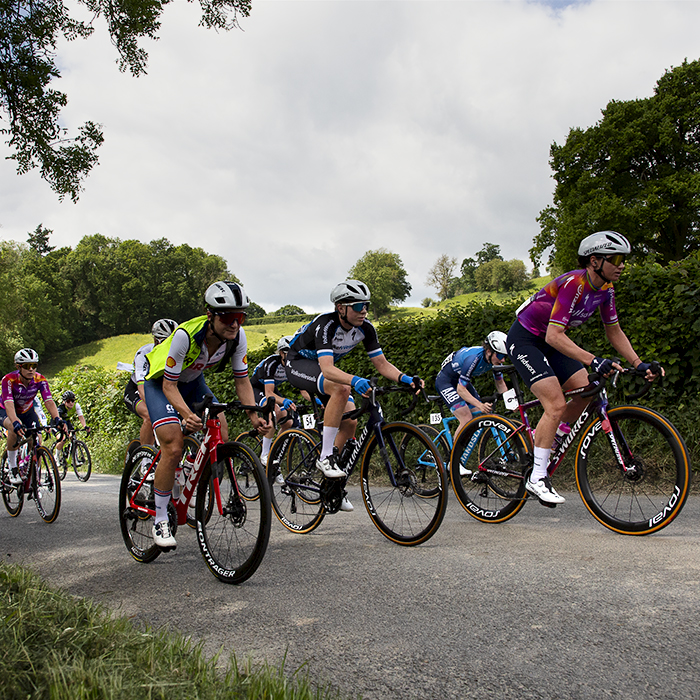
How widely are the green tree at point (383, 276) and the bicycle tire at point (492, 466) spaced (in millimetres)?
86354

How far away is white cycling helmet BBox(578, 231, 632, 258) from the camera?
16.2 feet

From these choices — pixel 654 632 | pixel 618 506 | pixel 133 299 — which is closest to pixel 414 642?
pixel 654 632

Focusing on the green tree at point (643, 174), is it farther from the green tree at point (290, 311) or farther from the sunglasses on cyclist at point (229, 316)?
the green tree at point (290, 311)

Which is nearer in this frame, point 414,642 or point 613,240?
point 414,642

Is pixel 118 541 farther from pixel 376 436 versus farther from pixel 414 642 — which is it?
pixel 414 642

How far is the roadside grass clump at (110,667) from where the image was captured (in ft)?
6.66

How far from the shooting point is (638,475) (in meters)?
4.74

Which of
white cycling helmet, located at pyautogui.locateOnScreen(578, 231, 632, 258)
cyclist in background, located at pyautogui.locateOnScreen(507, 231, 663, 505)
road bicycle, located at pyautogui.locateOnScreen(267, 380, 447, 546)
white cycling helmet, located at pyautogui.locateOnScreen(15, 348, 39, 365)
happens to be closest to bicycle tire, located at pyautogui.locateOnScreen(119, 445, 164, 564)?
road bicycle, located at pyautogui.locateOnScreen(267, 380, 447, 546)

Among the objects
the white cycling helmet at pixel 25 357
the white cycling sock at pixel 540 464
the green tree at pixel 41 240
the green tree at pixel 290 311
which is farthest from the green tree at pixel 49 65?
the green tree at pixel 41 240

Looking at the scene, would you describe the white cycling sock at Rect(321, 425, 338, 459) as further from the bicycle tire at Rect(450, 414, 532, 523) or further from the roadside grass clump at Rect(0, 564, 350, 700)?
the roadside grass clump at Rect(0, 564, 350, 700)

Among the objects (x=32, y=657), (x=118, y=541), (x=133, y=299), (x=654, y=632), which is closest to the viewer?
(x=32, y=657)

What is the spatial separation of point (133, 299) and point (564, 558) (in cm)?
9562

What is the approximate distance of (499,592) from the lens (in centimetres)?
343

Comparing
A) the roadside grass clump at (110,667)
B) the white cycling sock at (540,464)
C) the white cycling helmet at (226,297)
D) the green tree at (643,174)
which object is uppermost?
the green tree at (643,174)
